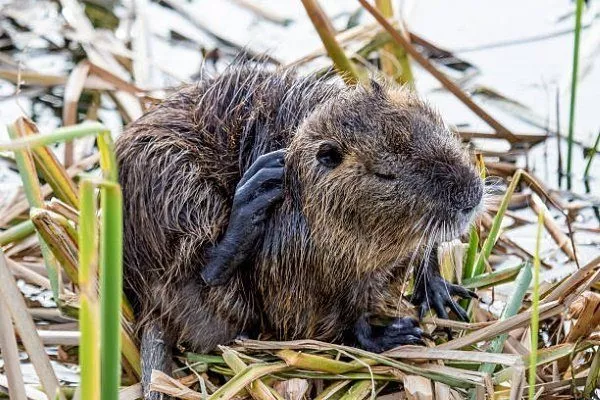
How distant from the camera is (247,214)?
3.12 metres

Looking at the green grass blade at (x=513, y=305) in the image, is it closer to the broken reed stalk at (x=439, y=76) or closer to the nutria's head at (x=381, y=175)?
the nutria's head at (x=381, y=175)

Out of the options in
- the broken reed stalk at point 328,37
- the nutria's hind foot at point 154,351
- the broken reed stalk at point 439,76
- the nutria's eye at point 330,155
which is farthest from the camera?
the broken reed stalk at point 439,76

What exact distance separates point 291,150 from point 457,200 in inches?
20.9

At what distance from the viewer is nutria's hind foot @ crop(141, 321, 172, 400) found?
10.4 ft

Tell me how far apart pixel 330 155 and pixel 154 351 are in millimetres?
783

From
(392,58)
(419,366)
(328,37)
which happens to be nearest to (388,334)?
(419,366)

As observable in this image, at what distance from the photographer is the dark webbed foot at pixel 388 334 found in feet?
10.3

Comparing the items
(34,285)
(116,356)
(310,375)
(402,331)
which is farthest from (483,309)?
(116,356)

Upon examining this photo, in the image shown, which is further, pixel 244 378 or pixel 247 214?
pixel 247 214

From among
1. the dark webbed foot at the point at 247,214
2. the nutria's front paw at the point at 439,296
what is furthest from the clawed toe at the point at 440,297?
the dark webbed foot at the point at 247,214

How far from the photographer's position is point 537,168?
4.92 meters

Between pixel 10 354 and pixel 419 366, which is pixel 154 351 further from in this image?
pixel 419 366

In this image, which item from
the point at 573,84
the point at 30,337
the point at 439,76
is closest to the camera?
the point at 30,337

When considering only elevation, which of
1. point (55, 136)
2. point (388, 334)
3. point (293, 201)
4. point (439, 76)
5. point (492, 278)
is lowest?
point (388, 334)
